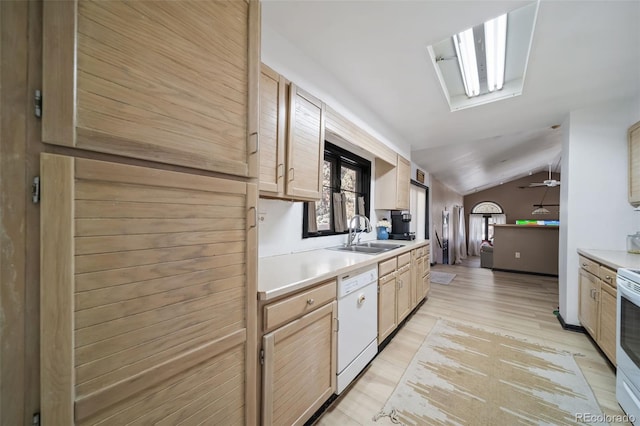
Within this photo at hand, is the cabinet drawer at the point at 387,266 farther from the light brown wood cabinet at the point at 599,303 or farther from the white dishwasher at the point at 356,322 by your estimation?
the light brown wood cabinet at the point at 599,303

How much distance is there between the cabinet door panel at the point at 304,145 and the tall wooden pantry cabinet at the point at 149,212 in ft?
1.82

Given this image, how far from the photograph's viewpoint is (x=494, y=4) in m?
1.34

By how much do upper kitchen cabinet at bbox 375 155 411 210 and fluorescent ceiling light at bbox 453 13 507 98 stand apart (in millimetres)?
1193


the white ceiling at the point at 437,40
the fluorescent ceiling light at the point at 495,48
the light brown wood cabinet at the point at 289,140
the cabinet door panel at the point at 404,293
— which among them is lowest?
the cabinet door panel at the point at 404,293

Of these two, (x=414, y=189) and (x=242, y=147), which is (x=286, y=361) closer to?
(x=242, y=147)

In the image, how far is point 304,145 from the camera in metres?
1.66

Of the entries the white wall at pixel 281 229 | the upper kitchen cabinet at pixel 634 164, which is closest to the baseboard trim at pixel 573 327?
the upper kitchen cabinet at pixel 634 164

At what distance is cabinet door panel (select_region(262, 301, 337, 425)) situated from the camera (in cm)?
108

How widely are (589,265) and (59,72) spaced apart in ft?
12.2

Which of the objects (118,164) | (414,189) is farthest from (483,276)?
(118,164)

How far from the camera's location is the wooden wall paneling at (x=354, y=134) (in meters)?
1.97

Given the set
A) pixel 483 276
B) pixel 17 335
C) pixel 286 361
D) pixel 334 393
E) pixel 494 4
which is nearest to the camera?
pixel 17 335

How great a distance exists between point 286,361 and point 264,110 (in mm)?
1352

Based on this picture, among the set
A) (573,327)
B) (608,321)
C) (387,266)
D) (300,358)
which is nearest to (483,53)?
(387,266)
